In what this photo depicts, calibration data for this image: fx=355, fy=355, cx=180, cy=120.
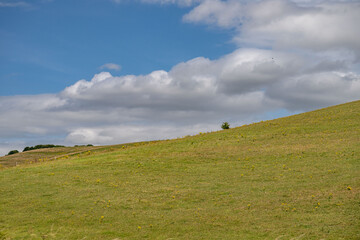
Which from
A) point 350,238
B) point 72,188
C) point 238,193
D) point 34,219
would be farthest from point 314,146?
point 34,219

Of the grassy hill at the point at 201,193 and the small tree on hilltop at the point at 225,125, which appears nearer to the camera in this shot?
the grassy hill at the point at 201,193

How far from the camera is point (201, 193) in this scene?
92.2 ft

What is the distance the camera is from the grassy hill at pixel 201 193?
21.0 metres

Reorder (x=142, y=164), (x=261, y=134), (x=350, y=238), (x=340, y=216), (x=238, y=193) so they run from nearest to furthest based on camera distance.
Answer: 1. (x=350, y=238)
2. (x=340, y=216)
3. (x=238, y=193)
4. (x=142, y=164)
5. (x=261, y=134)

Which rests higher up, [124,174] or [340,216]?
[124,174]

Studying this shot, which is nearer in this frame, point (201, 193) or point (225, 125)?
point (201, 193)

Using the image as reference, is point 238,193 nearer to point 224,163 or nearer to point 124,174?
point 224,163

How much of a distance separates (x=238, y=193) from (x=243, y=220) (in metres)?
5.57

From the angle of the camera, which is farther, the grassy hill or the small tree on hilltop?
the small tree on hilltop

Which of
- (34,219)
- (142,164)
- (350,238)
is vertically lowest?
(350,238)

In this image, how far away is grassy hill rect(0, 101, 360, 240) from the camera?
2098cm

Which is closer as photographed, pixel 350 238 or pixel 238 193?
pixel 350 238

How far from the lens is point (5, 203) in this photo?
94.1 feet

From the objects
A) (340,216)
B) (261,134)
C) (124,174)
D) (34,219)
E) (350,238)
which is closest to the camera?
(350,238)
